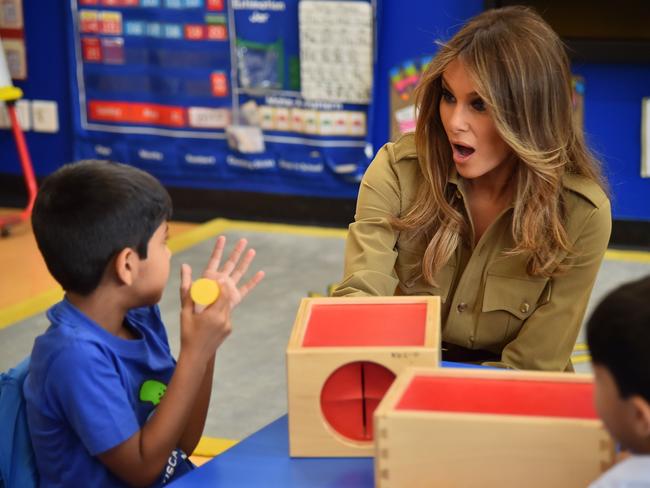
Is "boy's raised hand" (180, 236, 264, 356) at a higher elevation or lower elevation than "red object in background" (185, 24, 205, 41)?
lower

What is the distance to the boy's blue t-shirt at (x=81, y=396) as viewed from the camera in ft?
5.23

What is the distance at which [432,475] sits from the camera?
1357 mm

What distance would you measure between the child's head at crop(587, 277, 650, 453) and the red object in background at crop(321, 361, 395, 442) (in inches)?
17.8

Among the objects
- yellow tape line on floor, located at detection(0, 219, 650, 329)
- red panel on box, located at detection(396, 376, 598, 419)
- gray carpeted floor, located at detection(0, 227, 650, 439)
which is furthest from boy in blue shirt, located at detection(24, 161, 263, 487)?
yellow tape line on floor, located at detection(0, 219, 650, 329)

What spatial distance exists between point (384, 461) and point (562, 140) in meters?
0.97

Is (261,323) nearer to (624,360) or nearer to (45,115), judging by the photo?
(45,115)

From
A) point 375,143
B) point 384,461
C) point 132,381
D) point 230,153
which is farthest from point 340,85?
point 384,461

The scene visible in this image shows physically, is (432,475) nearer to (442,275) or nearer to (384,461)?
(384,461)

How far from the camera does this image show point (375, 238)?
2186 millimetres

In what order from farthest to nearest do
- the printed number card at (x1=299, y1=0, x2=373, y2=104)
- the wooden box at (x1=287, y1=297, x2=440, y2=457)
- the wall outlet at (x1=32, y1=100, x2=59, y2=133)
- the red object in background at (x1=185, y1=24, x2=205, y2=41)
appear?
the wall outlet at (x1=32, y1=100, x2=59, y2=133) → the red object in background at (x1=185, y1=24, x2=205, y2=41) → the printed number card at (x1=299, y1=0, x2=373, y2=104) → the wooden box at (x1=287, y1=297, x2=440, y2=457)

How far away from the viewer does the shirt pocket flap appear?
2129mm

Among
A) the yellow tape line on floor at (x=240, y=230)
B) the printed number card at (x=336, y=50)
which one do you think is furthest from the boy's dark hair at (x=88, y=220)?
the printed number card at (x=336, y=50)

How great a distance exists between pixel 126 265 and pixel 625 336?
2.73 feet

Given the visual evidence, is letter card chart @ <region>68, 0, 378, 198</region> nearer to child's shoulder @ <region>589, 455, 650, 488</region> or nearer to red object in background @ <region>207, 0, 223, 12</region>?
red object in background @ <region>207, 0, 223, 12</region>
